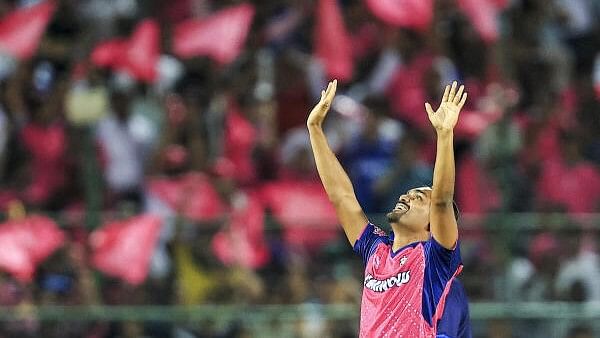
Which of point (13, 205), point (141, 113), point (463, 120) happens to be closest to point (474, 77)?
point (463, 120)

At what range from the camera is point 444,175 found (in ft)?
24.7

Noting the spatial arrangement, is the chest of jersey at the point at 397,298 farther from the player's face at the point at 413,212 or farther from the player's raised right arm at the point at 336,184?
the player's raised right arm at the point at 336,184

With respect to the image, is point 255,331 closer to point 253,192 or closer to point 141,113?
point 253,192

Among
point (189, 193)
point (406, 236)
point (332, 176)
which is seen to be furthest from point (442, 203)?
point (189, 193)

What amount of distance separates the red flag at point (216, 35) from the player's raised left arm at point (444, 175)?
5.43 meters

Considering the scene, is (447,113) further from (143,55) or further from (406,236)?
(143,55)

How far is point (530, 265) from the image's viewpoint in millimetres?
12594

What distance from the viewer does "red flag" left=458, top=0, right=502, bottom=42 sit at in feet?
42.7

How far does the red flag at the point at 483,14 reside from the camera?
42.7ft

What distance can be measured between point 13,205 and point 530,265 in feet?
13.8

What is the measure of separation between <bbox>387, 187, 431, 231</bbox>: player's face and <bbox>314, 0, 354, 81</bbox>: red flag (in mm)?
4854

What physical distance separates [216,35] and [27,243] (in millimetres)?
2379

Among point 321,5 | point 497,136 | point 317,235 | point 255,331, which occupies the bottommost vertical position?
point 255,331

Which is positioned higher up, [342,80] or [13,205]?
[342,80]
